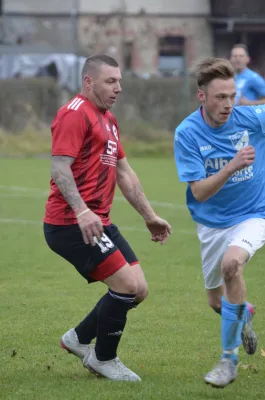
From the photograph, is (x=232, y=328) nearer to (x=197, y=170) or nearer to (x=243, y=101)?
(x=197, y=170)

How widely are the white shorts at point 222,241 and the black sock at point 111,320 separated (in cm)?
77

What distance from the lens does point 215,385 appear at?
5.78 meters

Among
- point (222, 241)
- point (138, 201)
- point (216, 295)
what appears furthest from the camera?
point (216, 295)

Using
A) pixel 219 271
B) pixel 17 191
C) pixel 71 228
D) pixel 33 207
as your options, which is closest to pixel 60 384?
pixel 71 228

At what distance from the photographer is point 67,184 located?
19.2 feet

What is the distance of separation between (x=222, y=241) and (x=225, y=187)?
1.25ft

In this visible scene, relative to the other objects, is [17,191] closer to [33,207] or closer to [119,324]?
[33,207]

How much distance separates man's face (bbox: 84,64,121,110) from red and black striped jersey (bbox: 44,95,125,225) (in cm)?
6

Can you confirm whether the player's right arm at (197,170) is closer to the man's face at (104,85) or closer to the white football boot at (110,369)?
the man's face at (104,85)

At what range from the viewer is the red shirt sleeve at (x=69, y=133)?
5910mm

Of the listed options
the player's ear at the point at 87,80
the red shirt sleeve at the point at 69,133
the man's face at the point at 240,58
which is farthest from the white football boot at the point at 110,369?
the man's face at the point at 240,58

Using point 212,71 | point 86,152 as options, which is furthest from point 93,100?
point 212,71

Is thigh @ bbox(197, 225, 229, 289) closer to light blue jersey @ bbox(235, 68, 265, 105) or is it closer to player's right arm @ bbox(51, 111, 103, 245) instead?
player's right arm @ bbox(51, 111, 103, 245)

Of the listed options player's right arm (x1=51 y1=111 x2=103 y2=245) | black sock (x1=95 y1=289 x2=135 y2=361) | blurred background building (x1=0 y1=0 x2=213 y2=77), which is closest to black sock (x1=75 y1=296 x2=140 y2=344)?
black sock (x1=95 y1=289 x2=135 y2=361)
